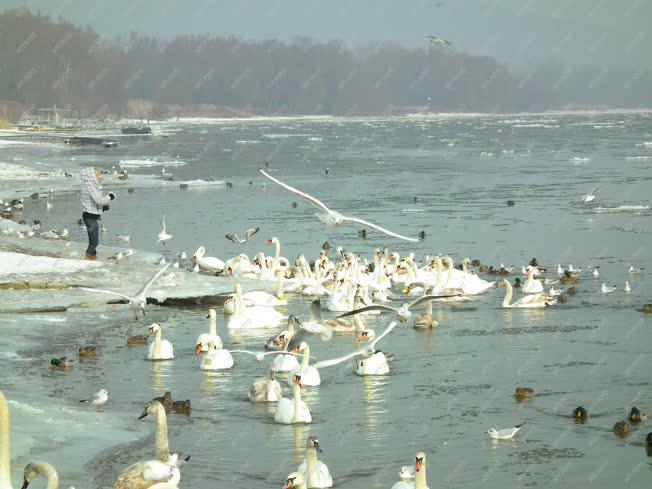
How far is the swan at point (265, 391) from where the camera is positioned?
1377 cm

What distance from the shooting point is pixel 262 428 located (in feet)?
42.3

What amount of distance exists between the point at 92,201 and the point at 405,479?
1145cm

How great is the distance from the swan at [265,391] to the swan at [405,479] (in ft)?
10.00

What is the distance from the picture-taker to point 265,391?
13773mm

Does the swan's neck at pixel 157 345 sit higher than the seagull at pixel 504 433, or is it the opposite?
the swan's neck at pixel 157 345

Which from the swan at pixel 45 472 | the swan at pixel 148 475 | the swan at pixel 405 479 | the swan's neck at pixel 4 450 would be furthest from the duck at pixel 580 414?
the swan's neck at pixel 4 450

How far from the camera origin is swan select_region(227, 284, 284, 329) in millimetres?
17953

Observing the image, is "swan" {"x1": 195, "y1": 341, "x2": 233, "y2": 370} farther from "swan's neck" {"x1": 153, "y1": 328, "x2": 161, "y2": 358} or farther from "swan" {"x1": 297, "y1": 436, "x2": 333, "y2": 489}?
"swan" {"x1": 297, "y1": 436, "x2": 333, "y2": 489}

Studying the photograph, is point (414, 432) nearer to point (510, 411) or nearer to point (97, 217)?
point (510, 411)

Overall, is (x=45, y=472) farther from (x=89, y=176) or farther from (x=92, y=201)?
(x=92, y=201)

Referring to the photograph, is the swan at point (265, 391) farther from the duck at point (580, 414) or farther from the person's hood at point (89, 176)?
the person's hood at point (89, 176)

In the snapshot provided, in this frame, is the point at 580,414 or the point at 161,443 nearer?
the point at 161,443

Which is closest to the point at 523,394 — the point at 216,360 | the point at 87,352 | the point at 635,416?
the point at 635,416

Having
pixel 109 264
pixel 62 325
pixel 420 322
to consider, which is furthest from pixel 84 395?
pixel 109 264
